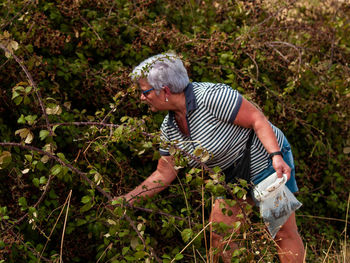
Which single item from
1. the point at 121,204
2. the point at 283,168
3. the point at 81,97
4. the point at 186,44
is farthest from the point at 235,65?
the point at 121,204

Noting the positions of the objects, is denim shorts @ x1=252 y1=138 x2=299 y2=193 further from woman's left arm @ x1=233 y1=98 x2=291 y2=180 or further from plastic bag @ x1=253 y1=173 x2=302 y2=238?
woman's left arm @ x1=233 y1=98 x2=291 y2=180

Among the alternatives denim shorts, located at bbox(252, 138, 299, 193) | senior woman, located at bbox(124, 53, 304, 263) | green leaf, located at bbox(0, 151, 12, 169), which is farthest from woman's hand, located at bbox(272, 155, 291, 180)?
green leaf, located at bbox(0, 151, 12, 169)

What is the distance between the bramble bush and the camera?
2.53 meters

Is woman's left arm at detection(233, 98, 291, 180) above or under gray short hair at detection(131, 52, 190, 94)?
under

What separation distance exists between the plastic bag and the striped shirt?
5.7 inches

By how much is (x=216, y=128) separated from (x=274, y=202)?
503 mm

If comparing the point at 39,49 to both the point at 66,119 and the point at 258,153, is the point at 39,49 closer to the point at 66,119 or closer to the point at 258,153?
the point at 66,119

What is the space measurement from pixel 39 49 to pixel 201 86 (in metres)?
1.37

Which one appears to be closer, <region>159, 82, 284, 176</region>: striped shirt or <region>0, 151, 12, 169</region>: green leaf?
<region>0, 151, 12, 169</region>: green leaf

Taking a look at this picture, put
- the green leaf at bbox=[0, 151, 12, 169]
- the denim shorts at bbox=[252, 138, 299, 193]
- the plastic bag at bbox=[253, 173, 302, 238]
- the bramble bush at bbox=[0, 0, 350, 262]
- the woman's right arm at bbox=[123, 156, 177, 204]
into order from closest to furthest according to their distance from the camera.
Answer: the green leaf at bbox=[0, 151, 12, 169]
the bramble bush at bbox=[0, 0, 350, 262]
the plastic bag at bbox=[253, 173, 302, 238]
the denim shorts at bbox=[252, 138, 299, 193]
the woman's right arm at bbox=[123, 156, 177, 204]

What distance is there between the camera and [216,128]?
9.00ft

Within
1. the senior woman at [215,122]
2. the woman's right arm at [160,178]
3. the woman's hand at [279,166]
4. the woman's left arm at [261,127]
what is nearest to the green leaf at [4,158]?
the senior woman at [215,122]

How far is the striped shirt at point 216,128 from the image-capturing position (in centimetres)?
265

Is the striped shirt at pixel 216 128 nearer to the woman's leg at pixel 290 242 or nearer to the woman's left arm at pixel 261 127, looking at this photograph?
the woman's left arm at pixel 261 127
